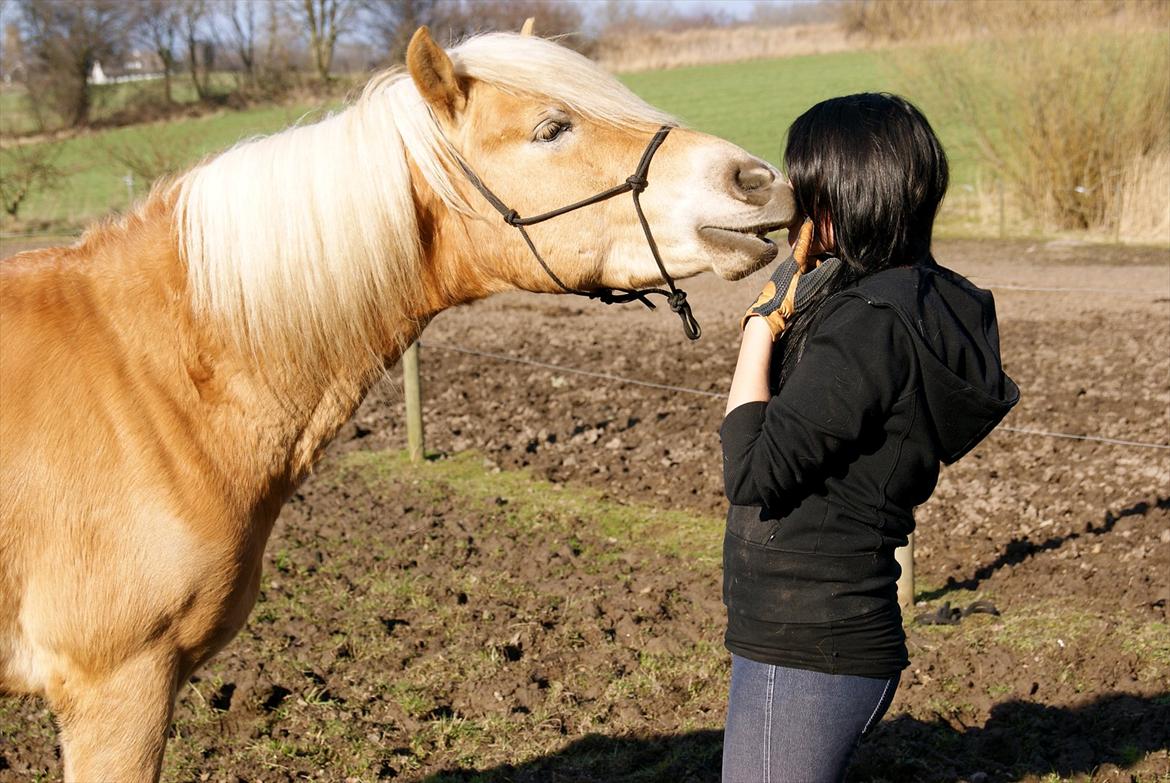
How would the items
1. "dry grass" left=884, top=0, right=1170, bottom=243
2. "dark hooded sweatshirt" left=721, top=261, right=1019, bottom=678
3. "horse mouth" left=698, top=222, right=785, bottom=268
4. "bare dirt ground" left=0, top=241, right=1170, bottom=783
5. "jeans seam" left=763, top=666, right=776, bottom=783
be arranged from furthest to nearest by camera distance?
"dry grass" left=884, top=0, right=1170, bottom=243, "bare dirt ground" left=0, top=241, right=1170, bottom=783, "horse mouth" left=698, top=222, right=785, bottom=268, "jeans seam" left=763, top=666, right=776, bottom=783, "dark hooded sweatshirt" left=721, top=261, right=1019, bottom=678

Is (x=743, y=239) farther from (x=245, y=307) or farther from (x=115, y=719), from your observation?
(x=115, y=719)

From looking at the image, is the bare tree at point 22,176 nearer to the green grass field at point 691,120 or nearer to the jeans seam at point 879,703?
the green grass field at point 691,120

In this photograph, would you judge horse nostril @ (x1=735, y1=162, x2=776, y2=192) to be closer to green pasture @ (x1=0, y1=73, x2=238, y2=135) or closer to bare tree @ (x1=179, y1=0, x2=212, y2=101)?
green pasture @ (x1=0, y1=73, x2=238, y2=135)

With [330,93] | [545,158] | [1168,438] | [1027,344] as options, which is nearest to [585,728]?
[545,158]

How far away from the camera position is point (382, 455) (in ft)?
22.5

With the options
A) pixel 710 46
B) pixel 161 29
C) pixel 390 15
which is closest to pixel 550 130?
pixel 390 15

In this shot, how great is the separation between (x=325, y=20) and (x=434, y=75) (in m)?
35.0

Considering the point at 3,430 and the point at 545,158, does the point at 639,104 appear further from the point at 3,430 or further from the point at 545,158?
the point at 3,430

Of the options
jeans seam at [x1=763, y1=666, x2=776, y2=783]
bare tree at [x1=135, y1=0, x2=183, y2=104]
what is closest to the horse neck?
jeans seam at [x1=763, y1=666, x2=776, y2=783]

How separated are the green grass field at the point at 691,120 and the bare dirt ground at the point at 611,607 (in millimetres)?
12471

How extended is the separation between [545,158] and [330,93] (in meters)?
29.7

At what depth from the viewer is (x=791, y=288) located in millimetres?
1952

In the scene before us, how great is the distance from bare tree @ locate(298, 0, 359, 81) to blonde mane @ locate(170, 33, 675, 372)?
33409mm

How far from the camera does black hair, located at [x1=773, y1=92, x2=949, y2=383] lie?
6.22ft
